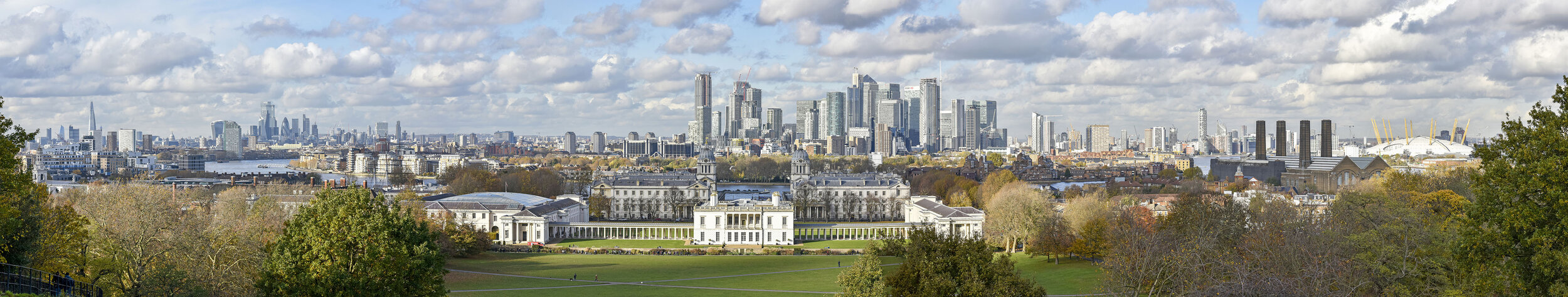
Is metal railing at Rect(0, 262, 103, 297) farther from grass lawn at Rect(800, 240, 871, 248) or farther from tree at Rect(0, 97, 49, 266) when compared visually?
grass lawn at Rect(800, 240, 871, 248)

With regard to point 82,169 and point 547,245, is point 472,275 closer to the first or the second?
point 547,245

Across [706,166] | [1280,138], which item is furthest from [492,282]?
[1280,138]

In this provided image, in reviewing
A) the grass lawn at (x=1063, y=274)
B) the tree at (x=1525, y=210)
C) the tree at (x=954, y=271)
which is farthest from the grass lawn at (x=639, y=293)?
the tree at (x=1525, y=210)

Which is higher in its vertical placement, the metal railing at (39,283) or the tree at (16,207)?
the tree at (16,207)

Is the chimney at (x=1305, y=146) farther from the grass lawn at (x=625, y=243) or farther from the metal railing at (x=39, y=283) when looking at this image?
the metal railing at (x=39, y=283)

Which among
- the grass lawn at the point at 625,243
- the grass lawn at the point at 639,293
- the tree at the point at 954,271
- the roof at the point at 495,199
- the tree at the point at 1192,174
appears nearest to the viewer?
the tree at the point at 954,271

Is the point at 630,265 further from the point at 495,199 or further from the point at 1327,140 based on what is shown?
the point at 1327,140
